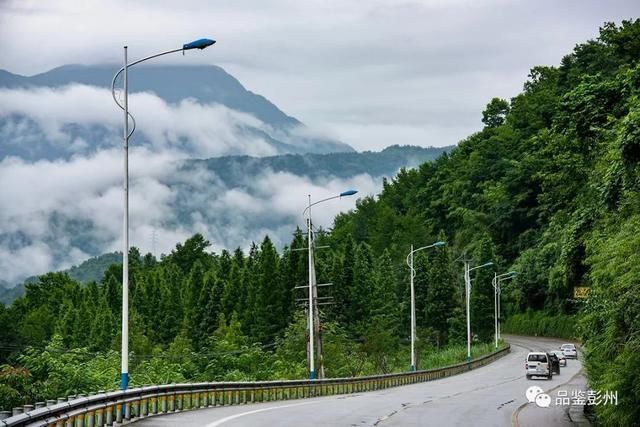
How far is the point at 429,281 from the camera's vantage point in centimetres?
13075

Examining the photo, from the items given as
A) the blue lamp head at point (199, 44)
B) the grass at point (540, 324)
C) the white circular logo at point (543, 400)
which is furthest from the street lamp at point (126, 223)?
the grass at point (540, 324)

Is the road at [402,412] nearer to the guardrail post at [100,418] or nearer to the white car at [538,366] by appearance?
the guardrail post at [100,418]

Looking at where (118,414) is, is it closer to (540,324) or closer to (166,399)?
(166,399)

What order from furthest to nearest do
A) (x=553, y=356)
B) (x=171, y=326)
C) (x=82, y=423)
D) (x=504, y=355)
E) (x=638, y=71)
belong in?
(x=171, y=326) < (x=504, y=355) < (x=553, y=356) < (x=638, y=71) < (x=82, y=423)

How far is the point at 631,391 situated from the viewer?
24031 millimetres

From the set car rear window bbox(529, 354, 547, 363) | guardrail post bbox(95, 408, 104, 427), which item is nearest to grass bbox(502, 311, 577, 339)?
car rear window bbox(529, 354, 547, 363)

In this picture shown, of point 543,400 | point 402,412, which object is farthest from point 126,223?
point 543,400

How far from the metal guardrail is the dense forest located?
10914 mm

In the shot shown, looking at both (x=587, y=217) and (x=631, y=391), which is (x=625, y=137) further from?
(x=587, y=217)

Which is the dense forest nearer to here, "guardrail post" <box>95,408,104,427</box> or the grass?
the grass

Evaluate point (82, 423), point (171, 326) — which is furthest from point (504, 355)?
point (82, 423)

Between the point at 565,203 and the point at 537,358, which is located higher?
the point at 565,203

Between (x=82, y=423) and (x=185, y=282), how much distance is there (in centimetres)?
13634

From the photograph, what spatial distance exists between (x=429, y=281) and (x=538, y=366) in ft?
223
